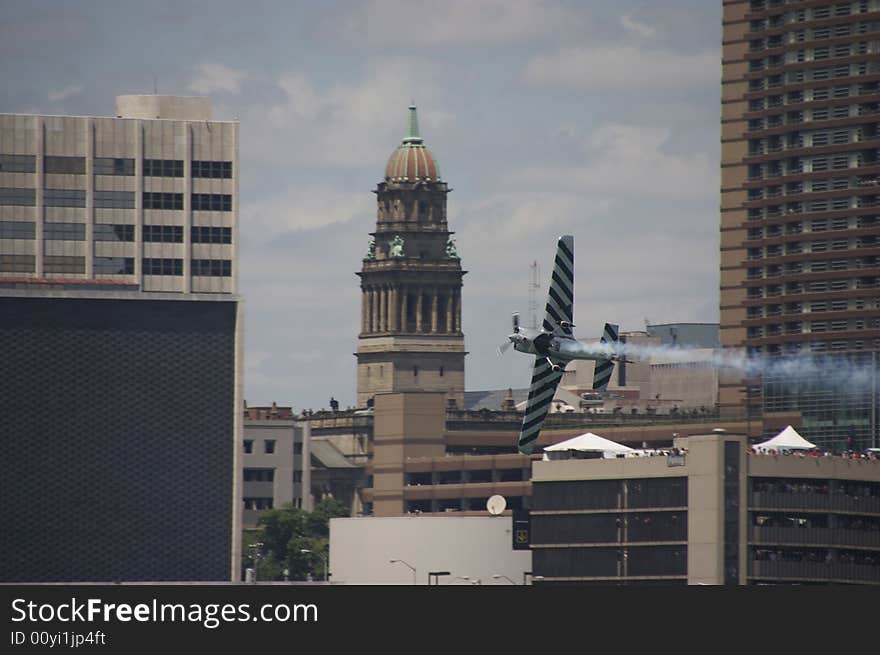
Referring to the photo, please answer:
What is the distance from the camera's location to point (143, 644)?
471 feet

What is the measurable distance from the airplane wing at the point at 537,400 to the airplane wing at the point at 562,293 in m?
3.66

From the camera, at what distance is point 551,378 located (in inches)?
6777

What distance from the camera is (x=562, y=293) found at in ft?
563

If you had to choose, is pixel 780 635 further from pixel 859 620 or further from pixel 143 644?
pixel 143 644

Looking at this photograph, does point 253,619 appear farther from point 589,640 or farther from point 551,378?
point 551,378

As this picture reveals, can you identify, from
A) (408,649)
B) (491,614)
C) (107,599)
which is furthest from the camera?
(491,614)

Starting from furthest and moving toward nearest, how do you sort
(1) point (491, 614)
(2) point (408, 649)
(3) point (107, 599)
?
(1) point (491, 614) < (3) point (107, 599) < (2) point (408, 649)

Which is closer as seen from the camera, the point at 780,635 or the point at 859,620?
the point at 780,635

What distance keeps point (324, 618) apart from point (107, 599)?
41.9ft

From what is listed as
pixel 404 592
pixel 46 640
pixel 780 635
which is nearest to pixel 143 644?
pixel 46 640

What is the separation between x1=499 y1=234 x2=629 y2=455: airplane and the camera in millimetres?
163750

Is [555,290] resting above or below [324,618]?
above

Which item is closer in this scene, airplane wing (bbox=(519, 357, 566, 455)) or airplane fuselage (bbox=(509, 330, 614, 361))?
airplane fuselage (bbox=(509, 330, 614, 361))

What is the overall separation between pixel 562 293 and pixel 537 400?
7400mm
